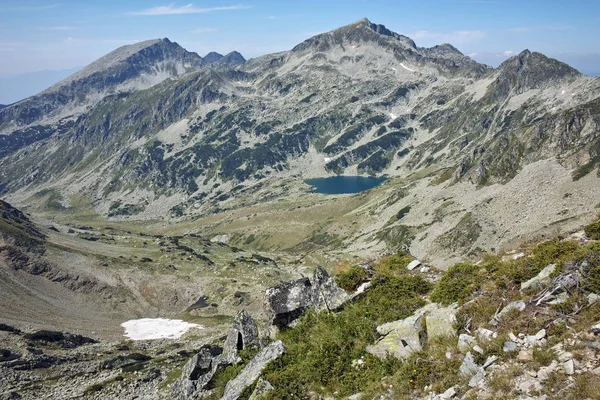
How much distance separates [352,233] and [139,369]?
148478mm

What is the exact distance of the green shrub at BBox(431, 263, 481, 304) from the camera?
690 inches

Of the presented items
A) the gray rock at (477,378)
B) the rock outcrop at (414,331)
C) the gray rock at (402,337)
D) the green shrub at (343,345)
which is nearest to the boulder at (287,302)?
the green shrub at (343,345)

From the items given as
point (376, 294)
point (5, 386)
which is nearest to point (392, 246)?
point (5, 386)

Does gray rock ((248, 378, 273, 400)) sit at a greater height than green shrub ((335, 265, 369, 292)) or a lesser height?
lesser

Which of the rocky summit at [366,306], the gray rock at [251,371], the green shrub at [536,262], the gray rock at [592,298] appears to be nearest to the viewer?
the gray rock at [592,298]

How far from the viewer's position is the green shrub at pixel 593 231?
63.0 feet

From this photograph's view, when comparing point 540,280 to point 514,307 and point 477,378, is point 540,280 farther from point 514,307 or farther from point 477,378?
point 477,378

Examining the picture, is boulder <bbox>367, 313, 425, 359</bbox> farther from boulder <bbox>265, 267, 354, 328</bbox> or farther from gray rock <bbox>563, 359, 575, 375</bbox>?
gray rock <bbox>563, 359, 575, 375</bbox>

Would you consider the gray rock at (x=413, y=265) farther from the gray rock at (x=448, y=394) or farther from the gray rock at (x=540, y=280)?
the gray rock at (x=448, y=394)

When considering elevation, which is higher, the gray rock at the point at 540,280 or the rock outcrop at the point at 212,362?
the gray rock at the point at 540,280

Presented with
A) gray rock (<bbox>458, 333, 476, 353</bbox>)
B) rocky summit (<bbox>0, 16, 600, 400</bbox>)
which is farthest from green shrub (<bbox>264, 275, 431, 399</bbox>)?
gray rock (<bbox>458, 333, 476, 353</bbox>)

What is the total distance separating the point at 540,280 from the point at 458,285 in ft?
11.2

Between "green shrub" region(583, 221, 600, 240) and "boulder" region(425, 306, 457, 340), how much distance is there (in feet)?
27.5

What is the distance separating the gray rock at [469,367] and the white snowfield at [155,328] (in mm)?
84555
